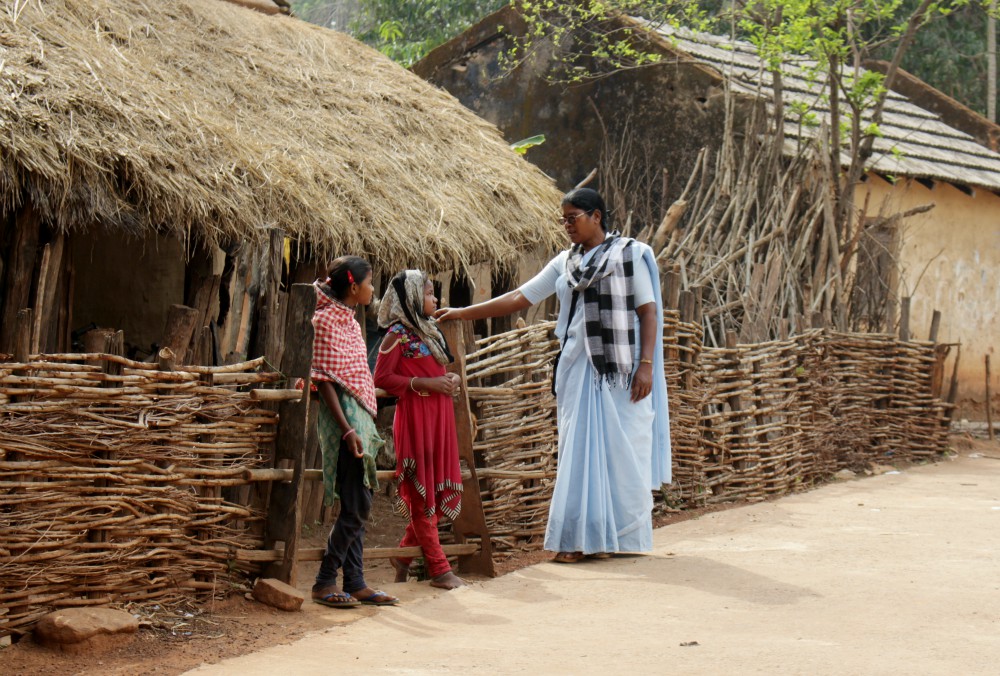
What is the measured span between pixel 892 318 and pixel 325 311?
8008 mm

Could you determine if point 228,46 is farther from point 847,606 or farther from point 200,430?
point 847,606

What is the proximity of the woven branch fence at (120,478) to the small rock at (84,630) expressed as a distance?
3.5 inches

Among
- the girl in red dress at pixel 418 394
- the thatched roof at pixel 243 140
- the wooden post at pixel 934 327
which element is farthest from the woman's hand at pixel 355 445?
the wooden post at pixel 934 327

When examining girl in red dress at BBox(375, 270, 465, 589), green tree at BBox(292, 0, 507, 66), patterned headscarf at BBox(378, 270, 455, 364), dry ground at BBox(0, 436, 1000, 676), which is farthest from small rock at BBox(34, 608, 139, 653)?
green tree at BBox(292, 0, 507, 66)

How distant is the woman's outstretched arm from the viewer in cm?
560

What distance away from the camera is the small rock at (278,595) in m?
4.72

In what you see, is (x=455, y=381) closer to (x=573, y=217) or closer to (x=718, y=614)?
(x=573, y=217)

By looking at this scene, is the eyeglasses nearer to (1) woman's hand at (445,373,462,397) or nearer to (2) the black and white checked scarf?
(2) the black and white checked scarf

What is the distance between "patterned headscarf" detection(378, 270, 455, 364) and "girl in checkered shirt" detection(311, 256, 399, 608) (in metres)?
0.32

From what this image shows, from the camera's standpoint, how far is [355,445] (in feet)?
15.7

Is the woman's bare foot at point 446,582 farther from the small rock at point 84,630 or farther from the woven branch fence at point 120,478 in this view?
the small rock at point 84,630

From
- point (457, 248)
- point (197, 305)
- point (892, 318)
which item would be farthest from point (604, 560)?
point (892, 318)

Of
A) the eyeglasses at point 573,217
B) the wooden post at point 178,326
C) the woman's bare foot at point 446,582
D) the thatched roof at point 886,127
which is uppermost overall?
the thatched roof at point 886,127

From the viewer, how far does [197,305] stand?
5.79 metres
